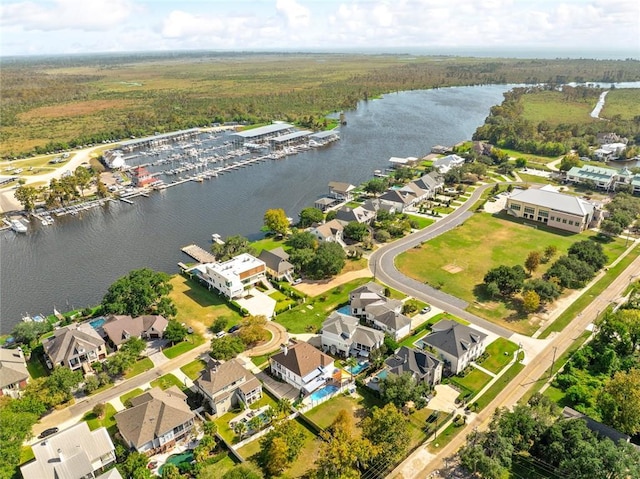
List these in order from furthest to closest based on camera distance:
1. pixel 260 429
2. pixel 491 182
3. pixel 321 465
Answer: pixel 491 182
pixel 260 429
pixel 321 465

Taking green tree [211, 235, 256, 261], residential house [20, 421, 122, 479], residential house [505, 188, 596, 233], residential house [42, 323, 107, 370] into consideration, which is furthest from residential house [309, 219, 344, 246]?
residential house [20, 421, 122, 479]

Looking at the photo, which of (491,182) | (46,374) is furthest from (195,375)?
(491,182)

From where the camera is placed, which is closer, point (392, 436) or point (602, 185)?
point (392, 436)

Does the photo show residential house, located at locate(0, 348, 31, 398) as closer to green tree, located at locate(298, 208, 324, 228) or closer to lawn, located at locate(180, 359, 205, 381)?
lawn, located at locate(180, 359, 205, 381)

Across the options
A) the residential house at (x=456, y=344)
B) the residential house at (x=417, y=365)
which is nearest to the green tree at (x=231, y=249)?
the residential house at (x=417, y=365)

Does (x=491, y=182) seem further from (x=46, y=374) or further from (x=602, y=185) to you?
(x=46, y=374)

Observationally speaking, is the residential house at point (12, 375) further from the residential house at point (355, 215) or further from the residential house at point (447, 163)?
the residential house at point (447, 163)
